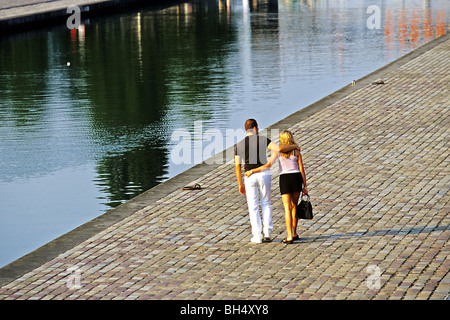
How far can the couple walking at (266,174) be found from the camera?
11.0m

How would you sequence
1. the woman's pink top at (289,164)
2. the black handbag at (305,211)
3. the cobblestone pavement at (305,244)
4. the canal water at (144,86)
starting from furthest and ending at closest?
the canal water at (144,86) < the woman's pink top at (289,164) < the black handbag at (305,211) < the cobblestone pavement at (305,244)

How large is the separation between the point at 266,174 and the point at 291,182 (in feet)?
0.93

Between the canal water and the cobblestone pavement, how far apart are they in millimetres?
1754

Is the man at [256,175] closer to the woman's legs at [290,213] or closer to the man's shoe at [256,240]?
the man's shoe at [256,240]

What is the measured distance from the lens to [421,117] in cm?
1817

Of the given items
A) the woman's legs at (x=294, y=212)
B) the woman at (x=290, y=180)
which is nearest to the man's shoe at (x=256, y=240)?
the woman at (x=290, y=180)

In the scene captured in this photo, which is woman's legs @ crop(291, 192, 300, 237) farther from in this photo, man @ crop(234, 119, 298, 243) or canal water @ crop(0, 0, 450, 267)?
canal water @ crop(0, 0, 450, 267)

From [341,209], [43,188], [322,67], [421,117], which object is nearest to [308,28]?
[322,67]

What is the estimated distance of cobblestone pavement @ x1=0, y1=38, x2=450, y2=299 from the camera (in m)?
9.59

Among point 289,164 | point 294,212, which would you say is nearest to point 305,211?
point 294,212

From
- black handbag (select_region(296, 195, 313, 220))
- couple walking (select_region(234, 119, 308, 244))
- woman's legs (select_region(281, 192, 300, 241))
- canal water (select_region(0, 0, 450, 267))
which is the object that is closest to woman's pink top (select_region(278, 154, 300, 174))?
couple walking (select_region(234, 119, 308, 244))
